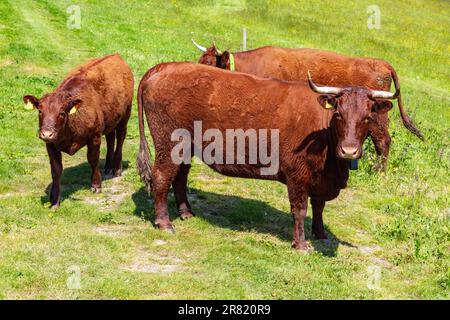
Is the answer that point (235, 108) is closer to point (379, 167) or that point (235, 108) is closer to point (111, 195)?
point (111, 195)

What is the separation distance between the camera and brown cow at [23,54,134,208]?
10.0 m

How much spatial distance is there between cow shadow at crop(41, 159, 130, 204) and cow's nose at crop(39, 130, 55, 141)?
4.32 ft

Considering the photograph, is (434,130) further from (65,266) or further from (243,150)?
(65,266)

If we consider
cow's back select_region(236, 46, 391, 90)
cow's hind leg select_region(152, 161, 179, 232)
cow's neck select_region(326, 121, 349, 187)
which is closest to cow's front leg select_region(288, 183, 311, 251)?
cow's neck select_region(326, 121, 349, 187)

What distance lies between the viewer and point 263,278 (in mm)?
8211

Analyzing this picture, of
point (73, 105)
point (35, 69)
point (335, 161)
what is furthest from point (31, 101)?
point (35, 69)

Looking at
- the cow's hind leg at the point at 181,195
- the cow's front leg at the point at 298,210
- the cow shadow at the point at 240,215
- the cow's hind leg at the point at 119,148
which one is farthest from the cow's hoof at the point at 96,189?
the cow's front leg at the point at 298,210

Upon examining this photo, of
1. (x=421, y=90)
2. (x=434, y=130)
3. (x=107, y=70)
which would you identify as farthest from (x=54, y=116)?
(x=421, y=90)

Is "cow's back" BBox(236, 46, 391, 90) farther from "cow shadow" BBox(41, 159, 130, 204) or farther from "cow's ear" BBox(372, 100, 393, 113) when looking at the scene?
"cow's ear" BBox(372, 100, 393, 113)

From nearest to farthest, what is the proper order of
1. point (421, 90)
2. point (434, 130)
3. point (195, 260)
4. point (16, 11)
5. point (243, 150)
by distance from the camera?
1. point (195, 260)
2. point (243, 150)
3. point (434, 130)
4. point (421, 90)
5. point (16, 11)

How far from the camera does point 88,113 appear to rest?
1078 centimetres

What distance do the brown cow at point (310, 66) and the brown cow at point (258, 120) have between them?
15.8 feet

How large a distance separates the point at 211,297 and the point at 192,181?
4.87 meters

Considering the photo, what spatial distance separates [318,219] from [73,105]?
14.6 feet
